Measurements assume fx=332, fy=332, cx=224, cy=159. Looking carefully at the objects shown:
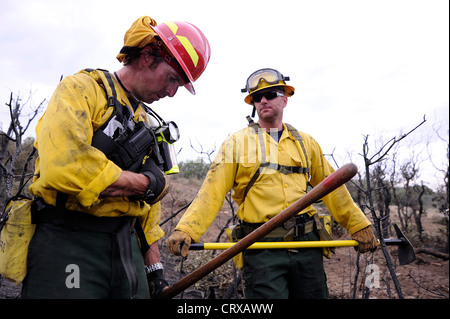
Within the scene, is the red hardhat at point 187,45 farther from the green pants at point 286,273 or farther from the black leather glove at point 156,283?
the green pants at point 286,273

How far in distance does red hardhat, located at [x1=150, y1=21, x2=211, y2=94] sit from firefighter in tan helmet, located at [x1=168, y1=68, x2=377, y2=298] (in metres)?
1.14

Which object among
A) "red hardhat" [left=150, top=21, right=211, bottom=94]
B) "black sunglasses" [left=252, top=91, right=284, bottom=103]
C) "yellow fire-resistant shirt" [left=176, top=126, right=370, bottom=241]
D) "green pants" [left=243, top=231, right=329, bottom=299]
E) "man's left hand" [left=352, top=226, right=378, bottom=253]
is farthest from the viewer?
"black sunglasses" [left=252, top=91, right=284, bottom=103]

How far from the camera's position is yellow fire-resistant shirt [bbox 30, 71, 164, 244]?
155cm

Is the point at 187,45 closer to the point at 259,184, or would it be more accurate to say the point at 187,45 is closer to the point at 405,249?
the point at 259,184

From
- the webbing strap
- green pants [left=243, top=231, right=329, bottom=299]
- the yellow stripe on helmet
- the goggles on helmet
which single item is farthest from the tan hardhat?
green pants [left=243, top=231, right=329, bottom=299]

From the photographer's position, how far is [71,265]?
1732mm

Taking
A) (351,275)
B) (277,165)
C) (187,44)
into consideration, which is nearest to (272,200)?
(277,165)

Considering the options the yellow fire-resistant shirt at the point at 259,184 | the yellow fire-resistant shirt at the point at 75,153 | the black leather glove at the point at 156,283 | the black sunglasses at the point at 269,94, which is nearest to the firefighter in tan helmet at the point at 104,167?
the yellow fire-resistant shirt at the point at 75,153

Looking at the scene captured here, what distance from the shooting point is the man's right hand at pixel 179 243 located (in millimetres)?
2770

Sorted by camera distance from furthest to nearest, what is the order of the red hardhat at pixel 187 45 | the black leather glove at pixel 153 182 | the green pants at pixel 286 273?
the green pants at pixel 286 273
the red hardhat at pixel 187 45
the black leather glove at pixel 153 182

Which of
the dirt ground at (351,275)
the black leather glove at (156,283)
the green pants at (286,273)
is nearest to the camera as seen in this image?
the black leather glove at (156,283)

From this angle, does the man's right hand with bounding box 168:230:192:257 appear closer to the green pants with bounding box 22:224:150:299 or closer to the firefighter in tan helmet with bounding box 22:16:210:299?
Answer: the firefighter in tan helmet with bounding box 22:16:210:299

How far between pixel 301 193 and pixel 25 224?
7.63 ft
